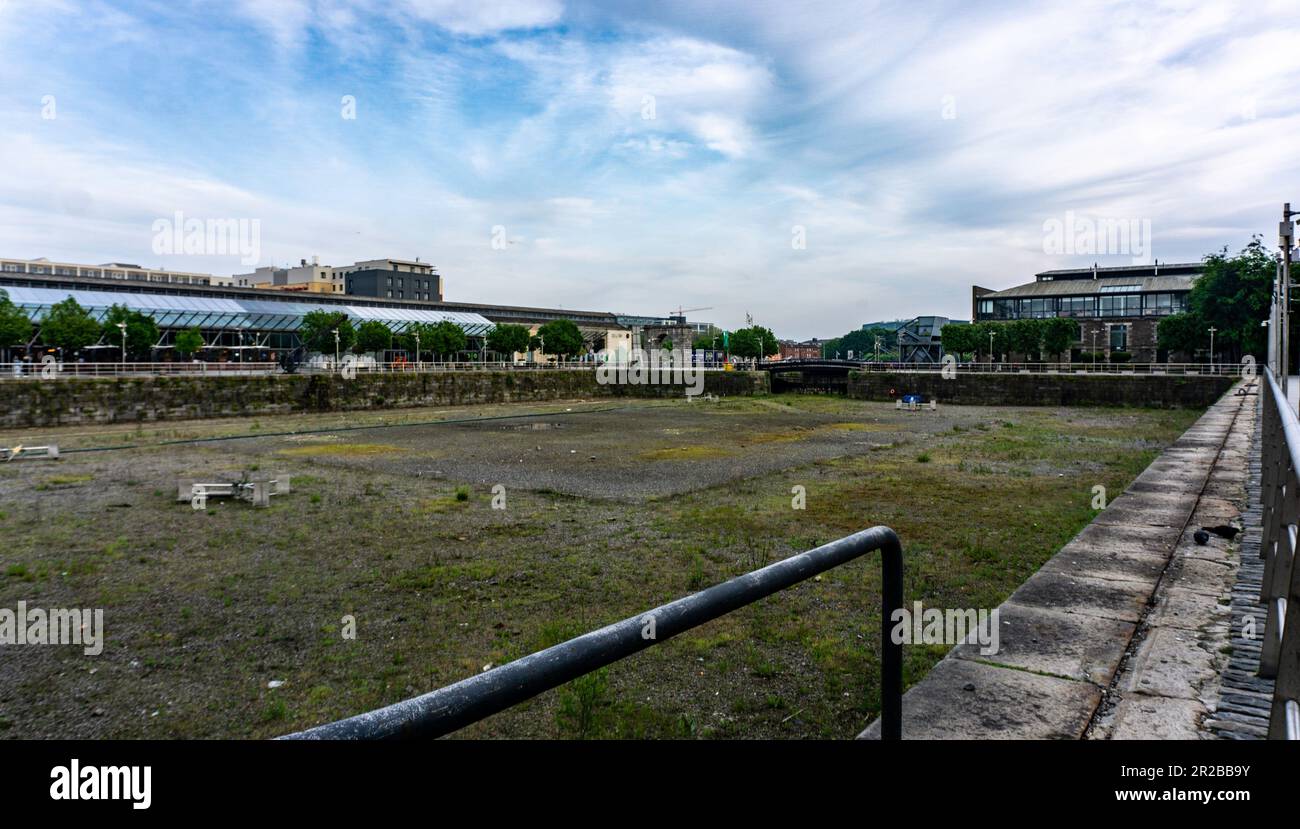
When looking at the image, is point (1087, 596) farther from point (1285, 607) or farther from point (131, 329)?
point (131, 329)

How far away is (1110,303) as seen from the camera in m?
108

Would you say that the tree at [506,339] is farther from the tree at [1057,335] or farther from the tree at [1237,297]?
the tree at [1237,297]

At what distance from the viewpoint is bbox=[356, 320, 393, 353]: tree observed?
277 feet

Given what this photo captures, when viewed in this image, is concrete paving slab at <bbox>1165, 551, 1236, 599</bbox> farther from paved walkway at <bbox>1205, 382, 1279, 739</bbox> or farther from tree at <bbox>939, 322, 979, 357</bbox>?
tree at <bbox>939, 322, 979, 357</bbox>

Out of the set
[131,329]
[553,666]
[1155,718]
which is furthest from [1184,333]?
[131,329]

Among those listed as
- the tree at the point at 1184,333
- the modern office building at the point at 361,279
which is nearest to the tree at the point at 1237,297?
the tree at the point at 1184,333

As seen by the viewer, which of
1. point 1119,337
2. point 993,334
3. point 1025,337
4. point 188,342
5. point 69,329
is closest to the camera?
point 69,329

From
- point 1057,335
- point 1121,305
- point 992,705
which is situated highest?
point 1121,305

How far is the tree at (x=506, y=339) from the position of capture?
103000mm

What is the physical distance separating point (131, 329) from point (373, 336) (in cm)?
2283

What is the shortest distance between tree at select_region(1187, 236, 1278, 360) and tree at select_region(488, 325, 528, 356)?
77.1 metres

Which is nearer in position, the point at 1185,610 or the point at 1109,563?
the point at 1185,610
